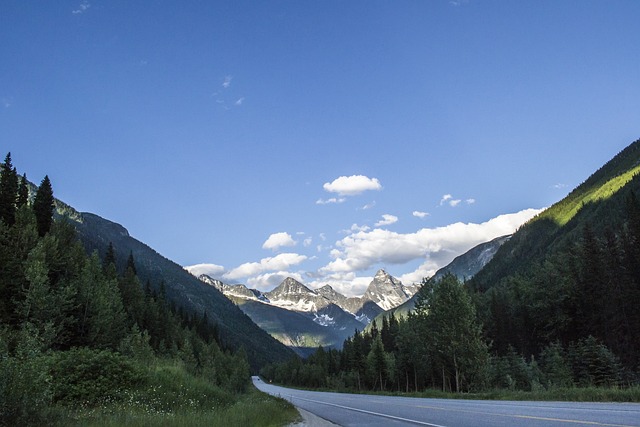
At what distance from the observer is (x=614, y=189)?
19575cm

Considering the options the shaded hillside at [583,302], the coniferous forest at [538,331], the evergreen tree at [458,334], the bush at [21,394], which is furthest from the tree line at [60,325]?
the shaded hillside at [583,302]

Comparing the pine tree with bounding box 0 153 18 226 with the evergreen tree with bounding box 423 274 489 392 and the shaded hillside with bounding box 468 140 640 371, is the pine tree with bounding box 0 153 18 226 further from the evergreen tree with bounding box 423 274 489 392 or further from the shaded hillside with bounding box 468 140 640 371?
the shaded hillside with bounding box 468 140 640 371

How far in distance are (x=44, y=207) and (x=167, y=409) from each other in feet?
209

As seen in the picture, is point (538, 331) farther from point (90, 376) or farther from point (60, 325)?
point (90, 376)

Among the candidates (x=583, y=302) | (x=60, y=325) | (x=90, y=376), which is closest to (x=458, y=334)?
(x=583, y=302)

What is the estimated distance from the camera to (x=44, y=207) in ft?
225

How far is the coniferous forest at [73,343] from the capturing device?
36.0 ft

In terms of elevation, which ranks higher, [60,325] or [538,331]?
[60,325]

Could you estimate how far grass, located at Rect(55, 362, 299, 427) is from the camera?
11.9 m

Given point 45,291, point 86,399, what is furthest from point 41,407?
point 45,291

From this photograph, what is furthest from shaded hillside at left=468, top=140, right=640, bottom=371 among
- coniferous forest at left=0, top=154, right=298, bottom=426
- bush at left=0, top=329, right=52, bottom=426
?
bush at left=0, top=329, right=52, bottom=426

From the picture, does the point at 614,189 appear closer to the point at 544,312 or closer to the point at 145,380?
the point at 544,312

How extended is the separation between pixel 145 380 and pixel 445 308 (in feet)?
112

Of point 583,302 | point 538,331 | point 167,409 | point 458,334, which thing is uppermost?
point 583,302
